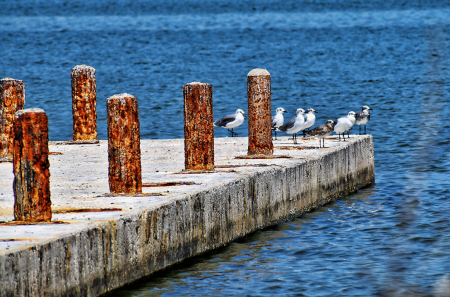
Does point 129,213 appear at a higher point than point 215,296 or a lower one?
higher

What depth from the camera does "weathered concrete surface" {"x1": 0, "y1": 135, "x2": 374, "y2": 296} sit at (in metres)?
6.02

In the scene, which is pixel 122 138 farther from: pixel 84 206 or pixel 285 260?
pixel 285 260

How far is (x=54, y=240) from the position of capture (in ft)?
19.6

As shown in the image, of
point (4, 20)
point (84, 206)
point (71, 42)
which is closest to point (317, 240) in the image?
point (84, 206)

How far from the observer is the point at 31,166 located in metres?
6.65

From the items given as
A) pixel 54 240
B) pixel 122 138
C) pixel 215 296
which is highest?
pixel 122 138

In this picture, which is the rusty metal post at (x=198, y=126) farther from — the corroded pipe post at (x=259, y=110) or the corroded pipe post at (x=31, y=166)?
the corroded pipe post at (x=31, y=166)

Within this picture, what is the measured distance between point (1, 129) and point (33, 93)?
21745 mm

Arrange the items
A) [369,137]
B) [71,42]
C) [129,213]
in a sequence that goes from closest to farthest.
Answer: [129,213]
[369,137]
[71,42]

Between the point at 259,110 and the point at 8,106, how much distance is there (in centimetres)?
376

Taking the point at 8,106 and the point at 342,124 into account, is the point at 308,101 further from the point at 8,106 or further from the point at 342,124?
the point at 8,106

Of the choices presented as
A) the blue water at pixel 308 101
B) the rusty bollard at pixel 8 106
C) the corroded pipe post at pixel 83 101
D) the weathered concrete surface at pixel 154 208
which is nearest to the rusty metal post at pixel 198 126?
the weathered concrete surface at pixel 154 208

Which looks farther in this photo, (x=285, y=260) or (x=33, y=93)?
(x=33, y=93)

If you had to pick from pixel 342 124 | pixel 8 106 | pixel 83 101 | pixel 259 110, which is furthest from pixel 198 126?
pixel 83 101
